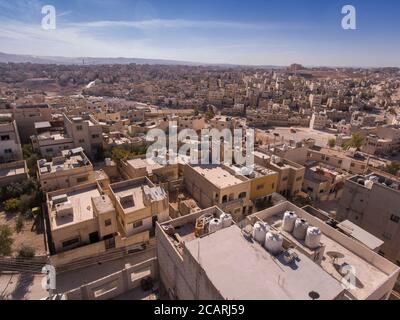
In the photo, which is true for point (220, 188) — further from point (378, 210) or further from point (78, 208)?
point (378, 210)

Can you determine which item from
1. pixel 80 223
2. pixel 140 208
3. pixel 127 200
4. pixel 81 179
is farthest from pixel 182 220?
pixel 81 179

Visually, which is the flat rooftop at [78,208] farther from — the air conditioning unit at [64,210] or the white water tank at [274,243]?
the white water tank at [274,243]

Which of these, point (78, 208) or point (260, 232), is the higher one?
point (260, 232)

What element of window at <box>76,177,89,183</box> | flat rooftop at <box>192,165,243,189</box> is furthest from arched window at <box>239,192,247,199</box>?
window at <box>76,177,89,183</box>

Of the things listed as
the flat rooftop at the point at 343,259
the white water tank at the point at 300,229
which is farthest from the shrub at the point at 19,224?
the white water tank at the point at 300,229

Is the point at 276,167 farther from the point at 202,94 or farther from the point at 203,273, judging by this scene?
the point at 202,94

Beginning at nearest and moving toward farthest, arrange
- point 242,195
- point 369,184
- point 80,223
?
point 80,223
point 369,184
point 242,195

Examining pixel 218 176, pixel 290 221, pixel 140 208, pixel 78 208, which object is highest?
pixel 290 221
